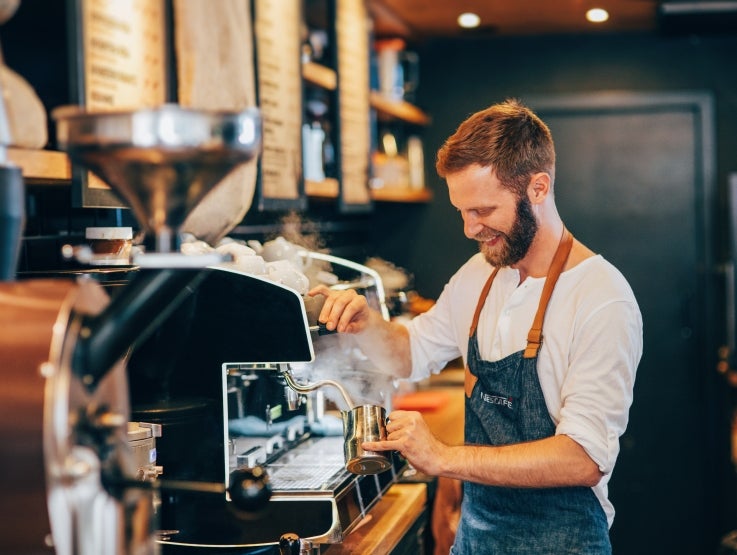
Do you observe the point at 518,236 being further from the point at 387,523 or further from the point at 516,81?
the point at 516,81

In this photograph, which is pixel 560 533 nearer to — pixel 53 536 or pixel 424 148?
pixel 53 536

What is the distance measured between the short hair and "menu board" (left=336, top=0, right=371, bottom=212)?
1.37m

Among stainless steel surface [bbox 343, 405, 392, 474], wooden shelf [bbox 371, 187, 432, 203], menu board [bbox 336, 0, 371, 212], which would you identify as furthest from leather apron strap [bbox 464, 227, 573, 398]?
wooden shelf [bbox 371, 187, 432, 203]

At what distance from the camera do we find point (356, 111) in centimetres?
388

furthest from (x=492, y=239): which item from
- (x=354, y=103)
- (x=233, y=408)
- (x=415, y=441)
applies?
(x=354, y=103)

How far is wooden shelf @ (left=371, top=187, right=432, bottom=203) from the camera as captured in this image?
429cm

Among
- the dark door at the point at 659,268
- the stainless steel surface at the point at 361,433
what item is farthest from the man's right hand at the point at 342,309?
the dark door at the point at 659,268

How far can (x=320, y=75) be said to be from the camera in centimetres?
344

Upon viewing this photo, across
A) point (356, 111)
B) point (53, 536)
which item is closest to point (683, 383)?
point (356, 111)

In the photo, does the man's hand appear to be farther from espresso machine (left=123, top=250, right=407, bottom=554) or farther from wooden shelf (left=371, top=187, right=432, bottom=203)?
wooden shelf (left=371, top=187, right=432, bottom=203)

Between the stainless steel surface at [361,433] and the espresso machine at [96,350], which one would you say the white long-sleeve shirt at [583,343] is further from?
the espresso machine at [96,350]

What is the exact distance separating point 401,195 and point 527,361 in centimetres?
249

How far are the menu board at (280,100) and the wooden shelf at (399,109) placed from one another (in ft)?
3.50

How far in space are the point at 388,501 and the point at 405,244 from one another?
2.80m
